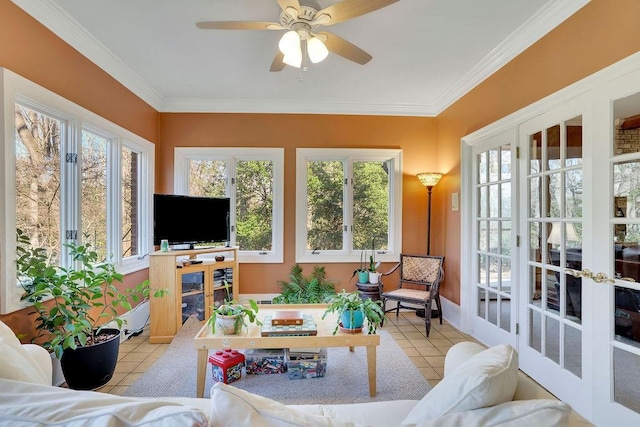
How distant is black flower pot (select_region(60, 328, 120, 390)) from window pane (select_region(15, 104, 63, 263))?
2.62 feet

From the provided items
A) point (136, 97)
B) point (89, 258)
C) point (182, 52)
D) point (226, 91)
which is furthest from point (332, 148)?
point (89, 258)

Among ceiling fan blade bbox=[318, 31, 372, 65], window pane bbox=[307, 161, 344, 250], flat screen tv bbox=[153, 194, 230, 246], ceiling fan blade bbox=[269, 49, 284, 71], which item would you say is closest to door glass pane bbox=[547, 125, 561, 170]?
ceiling fan blade bbox=[318, 31, 372, 65]

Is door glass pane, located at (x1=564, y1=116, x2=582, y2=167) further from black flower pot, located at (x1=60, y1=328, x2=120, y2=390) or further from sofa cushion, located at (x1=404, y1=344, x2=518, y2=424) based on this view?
black flower pot, located at (x1=60, y1=328, x2=120, y2=390)

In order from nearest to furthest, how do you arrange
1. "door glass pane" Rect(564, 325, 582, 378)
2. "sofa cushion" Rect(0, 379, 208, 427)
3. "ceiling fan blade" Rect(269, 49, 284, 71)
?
1. "sofa cushion" Rect(0, 379, 208, 427)
2. "door glass pane" Rect(564, 325, 582, 378)
3. "ceiling fan blade" Rect(269, 49, 284, 71)

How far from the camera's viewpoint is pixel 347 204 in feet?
13.7

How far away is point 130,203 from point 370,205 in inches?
113

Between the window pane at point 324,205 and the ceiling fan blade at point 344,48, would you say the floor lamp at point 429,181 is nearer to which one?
the window pane at point 324,205

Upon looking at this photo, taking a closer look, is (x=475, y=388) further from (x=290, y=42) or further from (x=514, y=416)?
(x=290, y=42)

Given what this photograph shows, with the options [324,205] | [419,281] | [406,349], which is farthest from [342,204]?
[406,349]

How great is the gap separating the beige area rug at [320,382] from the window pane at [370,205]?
166 cm

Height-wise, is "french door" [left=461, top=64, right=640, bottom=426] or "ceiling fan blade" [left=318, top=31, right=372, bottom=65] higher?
"ceiling fan blade" [left=318, top=31, right=372, bottom=65]

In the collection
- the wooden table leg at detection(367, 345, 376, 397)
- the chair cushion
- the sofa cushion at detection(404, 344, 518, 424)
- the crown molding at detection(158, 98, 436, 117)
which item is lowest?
the wooden table leg at detection(367, 345, 376, 397)

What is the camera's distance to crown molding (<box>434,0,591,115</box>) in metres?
2.11

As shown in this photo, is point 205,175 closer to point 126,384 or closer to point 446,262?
point 126,384
